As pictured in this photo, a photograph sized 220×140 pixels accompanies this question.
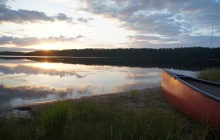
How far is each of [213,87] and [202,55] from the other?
279 feet

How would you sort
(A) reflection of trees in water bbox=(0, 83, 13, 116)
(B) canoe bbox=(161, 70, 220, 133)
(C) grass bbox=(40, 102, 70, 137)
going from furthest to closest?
1. (A) reflection of trees in water bbox=(0, 83, 13, 116)
2. (B) canoe bbox=(161, 70, 220, 133)
3. (C) grass bbox=(40, 102, 70, 137)

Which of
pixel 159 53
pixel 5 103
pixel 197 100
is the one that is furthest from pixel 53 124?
pixel 159 53

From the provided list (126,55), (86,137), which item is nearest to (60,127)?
(86,137)

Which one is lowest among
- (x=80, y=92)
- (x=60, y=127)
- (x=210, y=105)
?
(x=80, y=92)

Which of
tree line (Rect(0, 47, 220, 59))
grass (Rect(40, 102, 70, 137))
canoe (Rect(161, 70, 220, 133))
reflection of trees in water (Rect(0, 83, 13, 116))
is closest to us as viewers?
grass (Rect(40, 102, 70, 137))

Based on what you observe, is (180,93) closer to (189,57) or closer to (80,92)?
(80,92)

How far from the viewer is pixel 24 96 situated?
10641mm

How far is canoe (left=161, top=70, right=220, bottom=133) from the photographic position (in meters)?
4.30

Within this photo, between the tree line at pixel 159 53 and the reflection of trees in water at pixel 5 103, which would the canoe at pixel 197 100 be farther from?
the tree line at pixel 159 53

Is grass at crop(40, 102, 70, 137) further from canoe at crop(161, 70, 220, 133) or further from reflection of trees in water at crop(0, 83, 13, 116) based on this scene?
reflection of trees in water at crop(0, 83, 13, 116)

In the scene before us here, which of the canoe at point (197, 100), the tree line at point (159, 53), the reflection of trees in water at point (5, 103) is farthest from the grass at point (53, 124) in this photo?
the tree line at point (159, 53)

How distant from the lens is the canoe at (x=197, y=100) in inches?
169

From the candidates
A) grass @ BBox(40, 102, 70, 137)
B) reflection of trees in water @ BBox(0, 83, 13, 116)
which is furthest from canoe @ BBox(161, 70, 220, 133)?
reflection of trees in water @ BBox(0, 83, 13, 116)

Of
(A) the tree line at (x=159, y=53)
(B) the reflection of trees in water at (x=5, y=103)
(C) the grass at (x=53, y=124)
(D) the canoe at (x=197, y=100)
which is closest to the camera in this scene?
(C) the grass at (x=53, y=124)
